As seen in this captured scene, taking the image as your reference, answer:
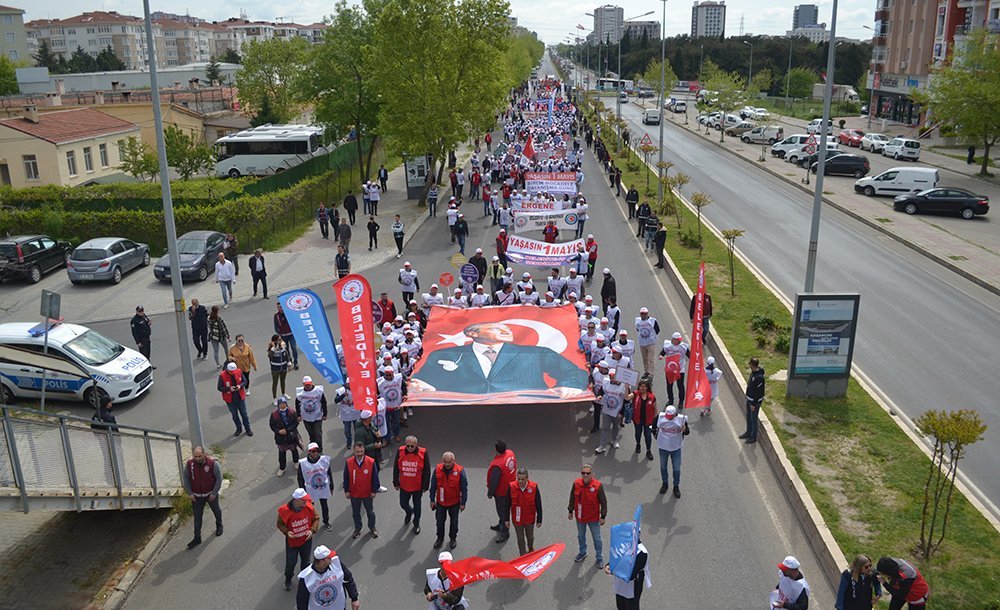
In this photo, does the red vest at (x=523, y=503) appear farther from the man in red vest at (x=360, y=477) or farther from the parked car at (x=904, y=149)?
the parked car at (x=904, y=149)

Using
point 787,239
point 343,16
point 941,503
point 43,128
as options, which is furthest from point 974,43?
point 43,128

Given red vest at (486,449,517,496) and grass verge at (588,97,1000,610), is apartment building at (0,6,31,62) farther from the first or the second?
red vest at (486,449,517,496)

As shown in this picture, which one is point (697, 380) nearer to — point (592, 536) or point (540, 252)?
point (592, 536)

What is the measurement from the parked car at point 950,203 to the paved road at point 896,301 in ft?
11.5

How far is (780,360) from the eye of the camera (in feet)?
60.8

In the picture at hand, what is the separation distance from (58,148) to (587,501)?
134ft

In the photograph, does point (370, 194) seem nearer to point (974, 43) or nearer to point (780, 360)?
point (780, 360)

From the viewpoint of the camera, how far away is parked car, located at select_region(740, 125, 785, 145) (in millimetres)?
62181

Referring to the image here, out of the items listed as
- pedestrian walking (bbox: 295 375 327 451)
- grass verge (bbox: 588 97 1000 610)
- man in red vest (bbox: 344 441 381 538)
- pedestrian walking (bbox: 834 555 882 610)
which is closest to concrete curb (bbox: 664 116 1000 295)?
grass verge (bbox: 588 97 1000 610)

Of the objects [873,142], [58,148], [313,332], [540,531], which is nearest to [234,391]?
[313,332]

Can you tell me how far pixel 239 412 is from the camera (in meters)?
15.4

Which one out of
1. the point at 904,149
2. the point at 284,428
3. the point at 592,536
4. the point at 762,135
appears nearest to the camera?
the point at 592,536

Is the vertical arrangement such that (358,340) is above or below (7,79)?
below

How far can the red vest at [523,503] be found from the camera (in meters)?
10.7
